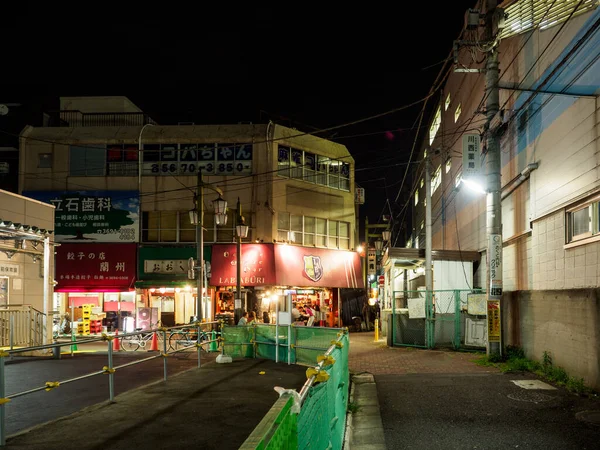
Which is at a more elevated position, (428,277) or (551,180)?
(551,180)

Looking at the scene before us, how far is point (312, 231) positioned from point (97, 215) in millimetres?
12243

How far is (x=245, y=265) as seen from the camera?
29938 millimetres

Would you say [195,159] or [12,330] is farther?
[195,159]

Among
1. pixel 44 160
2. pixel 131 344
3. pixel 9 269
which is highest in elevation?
pixel 44 160

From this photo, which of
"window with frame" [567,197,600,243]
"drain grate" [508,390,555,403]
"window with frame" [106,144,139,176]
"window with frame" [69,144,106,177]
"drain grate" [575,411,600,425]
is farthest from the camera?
"window with frame" [106,144,139,176]

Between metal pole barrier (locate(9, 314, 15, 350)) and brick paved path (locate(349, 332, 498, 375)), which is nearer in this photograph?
brick paved path (locate(349, 332, 498, 375))

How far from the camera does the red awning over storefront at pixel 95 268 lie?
1177 inches

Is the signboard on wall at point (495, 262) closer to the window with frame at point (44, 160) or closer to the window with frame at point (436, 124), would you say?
the window with frame at point (436, 124)

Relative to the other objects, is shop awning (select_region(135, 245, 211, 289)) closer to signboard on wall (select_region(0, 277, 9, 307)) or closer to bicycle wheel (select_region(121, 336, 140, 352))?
bicycle wheel (select_region(121, 336, 140, 352))

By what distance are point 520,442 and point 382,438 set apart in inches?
72.2

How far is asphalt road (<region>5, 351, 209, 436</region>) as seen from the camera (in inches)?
346

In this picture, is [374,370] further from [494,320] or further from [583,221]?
[583,221]

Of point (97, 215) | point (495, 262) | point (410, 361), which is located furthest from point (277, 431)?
point (97, 215)

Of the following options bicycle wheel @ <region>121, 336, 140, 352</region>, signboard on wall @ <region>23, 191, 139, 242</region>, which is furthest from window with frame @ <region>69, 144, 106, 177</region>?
bicycle wheel @ <region>121, 336, 140, 352</region>
